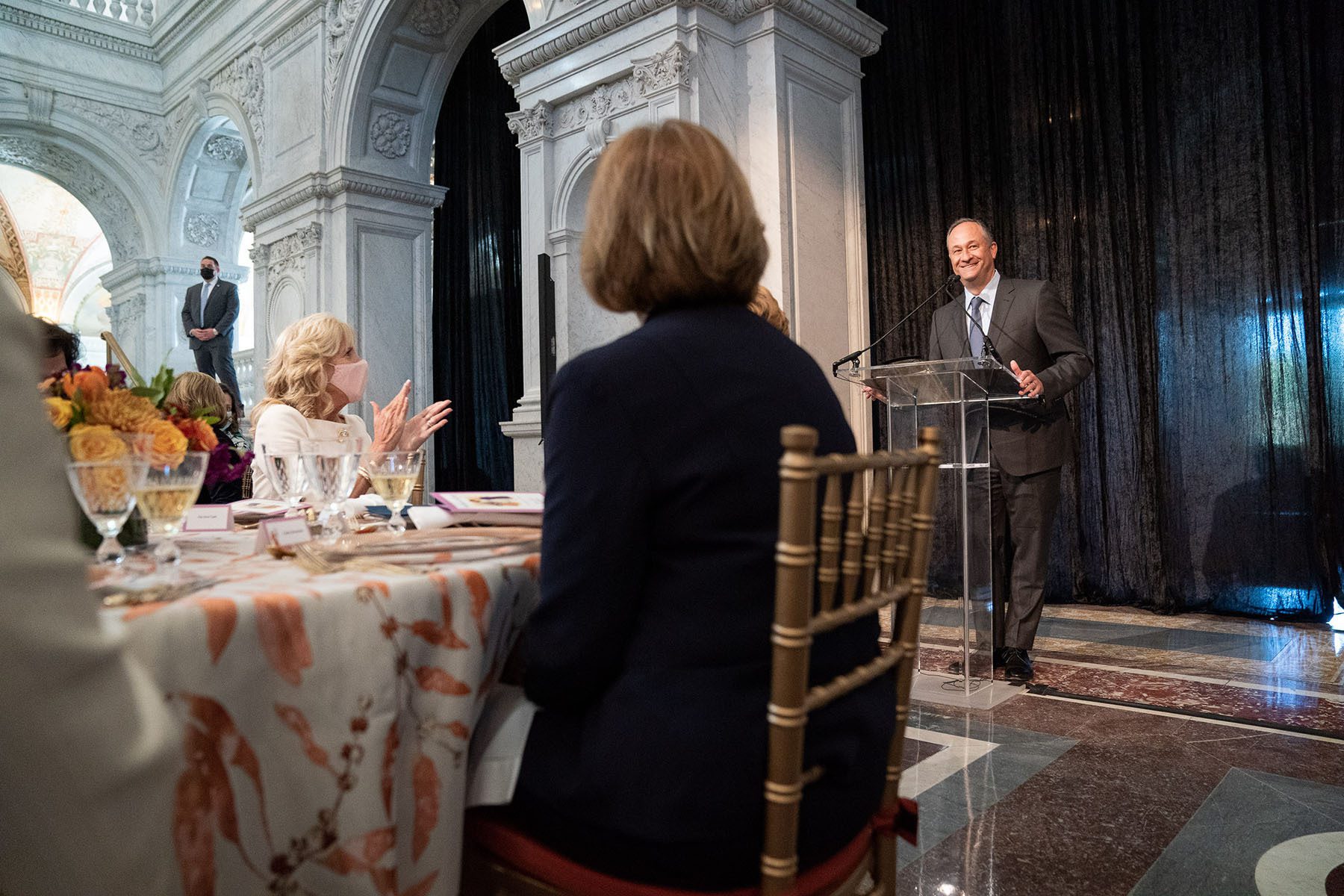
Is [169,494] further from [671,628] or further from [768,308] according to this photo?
[768,308]

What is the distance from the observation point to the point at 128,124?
974 centimetres

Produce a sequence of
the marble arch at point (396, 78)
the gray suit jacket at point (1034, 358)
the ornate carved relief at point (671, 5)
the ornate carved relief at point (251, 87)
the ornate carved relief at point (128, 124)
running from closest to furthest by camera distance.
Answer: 1. the gray suit jacket at point (1034, 358)
2. the ornate carved relief at point (671, 5)
3. the marble arch at point (396, 78)
4. the ornate carved relief at point (251, 87)
5. the ornate carved relief at point (128, 124)

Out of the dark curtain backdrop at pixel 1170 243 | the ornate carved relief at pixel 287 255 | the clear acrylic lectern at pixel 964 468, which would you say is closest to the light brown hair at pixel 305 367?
the clear acrylic lectern at pixel 964 468

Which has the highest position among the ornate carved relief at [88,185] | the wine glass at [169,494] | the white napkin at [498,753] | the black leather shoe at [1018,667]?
the ornate carved relief at [88,185]

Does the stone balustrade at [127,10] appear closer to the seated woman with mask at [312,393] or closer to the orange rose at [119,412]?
the seated woman with mask at [312,393]

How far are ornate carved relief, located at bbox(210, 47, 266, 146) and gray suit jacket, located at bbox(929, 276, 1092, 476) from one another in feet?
22.2

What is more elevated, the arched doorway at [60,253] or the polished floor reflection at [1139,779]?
the arched doorway at [60,253]

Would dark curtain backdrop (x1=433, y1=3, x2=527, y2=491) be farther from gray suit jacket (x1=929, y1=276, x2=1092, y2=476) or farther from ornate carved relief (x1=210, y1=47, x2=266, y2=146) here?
gray suit jacket (x1=929, y1=276, x2=1092, y2=476)

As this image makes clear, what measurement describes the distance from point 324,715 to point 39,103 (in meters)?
11.0

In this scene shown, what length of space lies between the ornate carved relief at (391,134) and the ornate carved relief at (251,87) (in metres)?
1.48

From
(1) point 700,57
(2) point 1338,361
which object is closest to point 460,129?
(1) point 700,57

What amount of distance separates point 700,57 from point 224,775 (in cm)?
419

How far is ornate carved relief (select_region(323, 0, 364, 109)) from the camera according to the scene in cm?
679

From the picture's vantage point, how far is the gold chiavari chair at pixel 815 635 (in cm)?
89
